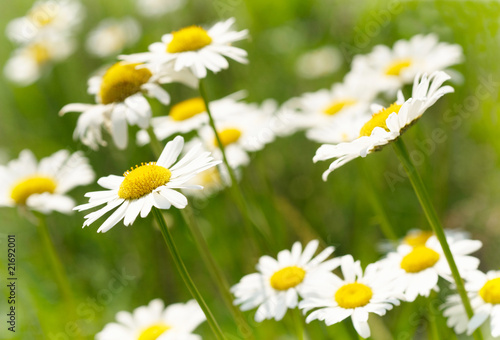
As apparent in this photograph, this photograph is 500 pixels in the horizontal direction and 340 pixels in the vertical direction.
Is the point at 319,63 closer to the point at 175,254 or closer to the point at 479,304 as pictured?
the point at 479,304

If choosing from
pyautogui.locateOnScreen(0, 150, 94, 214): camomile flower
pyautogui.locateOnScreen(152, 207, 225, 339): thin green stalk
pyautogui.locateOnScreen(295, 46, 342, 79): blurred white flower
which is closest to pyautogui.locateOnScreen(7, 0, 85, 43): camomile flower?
pyautogui.locateOnScreen(295, 46, 342, 79): blurred white flower

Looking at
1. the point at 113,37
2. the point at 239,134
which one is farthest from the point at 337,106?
the point at 113,37

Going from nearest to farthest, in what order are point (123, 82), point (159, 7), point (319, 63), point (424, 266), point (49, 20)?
point (424, 266) < point (123, 82) < point (319, 63) < point (49, 20) < point (159, 7)

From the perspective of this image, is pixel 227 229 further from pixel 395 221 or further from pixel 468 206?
pixel 468 206

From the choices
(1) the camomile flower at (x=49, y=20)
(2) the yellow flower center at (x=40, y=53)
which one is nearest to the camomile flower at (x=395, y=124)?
(1) the camomile flower at (x=49, y=20)

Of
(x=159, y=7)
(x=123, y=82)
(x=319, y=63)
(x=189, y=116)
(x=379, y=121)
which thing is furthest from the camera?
(x=159, y=7)

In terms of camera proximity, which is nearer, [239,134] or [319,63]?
[239,134]

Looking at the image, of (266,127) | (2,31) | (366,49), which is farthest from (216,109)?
(2,31)

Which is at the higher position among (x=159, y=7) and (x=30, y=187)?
(x=159, y=7)
